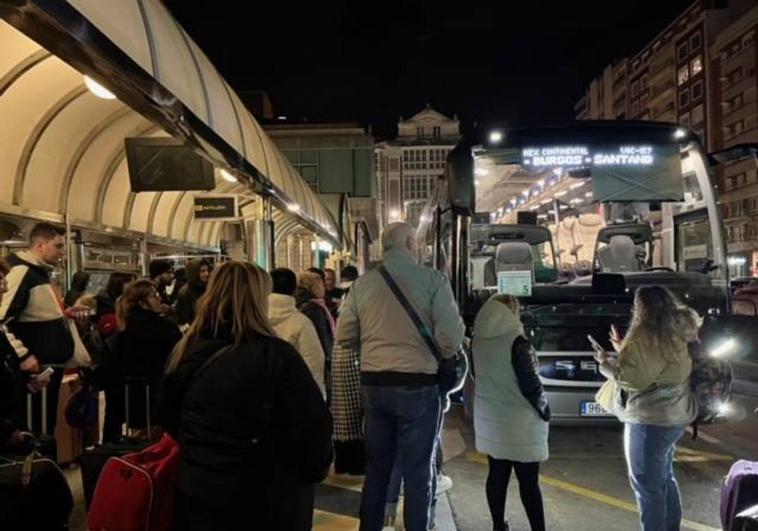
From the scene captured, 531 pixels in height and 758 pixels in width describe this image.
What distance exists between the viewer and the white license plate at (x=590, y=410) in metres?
6.59

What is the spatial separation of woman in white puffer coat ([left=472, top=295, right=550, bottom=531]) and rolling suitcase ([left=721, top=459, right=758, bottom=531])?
1324 mm

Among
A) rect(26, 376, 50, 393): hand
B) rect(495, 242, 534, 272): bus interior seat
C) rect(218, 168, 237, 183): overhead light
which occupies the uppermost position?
rect(218, 168, 237, 183): overhead light

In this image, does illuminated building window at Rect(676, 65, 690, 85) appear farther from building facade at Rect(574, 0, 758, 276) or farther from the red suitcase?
the red suitcase

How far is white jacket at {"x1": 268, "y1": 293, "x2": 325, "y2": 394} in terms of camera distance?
4543 mm

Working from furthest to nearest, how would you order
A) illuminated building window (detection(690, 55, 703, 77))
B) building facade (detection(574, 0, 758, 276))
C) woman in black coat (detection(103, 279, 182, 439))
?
illuminated building window (detection(690, 55, 703, 77)) < building facade (detection(574, 0, 758, 276)) < woman in black coat (detection(103, 279, 182, 439))

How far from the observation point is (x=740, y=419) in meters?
8.62

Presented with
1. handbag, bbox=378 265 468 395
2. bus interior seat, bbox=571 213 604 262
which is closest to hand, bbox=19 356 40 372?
handbag, bbox=378 265 468 395

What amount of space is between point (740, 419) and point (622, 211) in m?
3.25

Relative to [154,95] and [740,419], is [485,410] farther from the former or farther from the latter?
[740,419]

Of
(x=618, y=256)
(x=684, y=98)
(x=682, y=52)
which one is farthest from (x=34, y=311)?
(x=682, y=52)

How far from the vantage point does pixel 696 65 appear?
6106 centimetres

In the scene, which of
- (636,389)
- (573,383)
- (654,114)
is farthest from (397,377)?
(654,114)

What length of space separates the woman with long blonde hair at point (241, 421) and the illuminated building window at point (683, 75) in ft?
229

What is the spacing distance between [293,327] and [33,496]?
6.67ft
